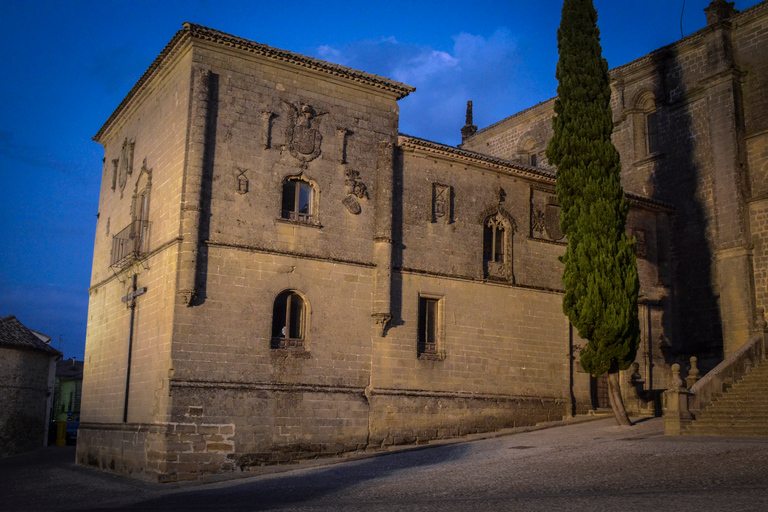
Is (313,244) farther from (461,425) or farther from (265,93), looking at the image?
(461,425)

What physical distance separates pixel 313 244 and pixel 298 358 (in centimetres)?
297

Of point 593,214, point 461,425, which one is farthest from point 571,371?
point 593,214

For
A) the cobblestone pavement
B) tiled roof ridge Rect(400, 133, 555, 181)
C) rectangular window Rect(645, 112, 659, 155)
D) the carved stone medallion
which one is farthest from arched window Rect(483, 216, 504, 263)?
rectangular window Rect(645, 112, 659, 155)

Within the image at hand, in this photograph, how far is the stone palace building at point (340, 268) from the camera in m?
18.0

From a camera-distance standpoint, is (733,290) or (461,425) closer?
(461,425)

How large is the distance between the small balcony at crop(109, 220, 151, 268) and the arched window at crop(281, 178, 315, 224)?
3879 mm

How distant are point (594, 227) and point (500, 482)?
8.88 metres

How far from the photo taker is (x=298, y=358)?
18797mm

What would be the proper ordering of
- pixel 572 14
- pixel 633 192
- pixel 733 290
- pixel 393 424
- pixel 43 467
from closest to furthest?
pixel 393 424 < pixel 572 14 < pixel 43 467 < pixel 733 290 < pixel 633 192

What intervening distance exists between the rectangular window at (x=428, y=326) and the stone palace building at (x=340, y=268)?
0.19ft

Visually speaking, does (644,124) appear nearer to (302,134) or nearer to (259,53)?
(302,134)

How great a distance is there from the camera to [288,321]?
18906mm

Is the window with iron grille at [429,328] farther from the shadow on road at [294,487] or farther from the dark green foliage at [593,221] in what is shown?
the dark green foliage at [593,221]

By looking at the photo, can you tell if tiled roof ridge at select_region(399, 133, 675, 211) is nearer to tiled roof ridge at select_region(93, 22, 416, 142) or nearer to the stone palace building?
the stone palace building
